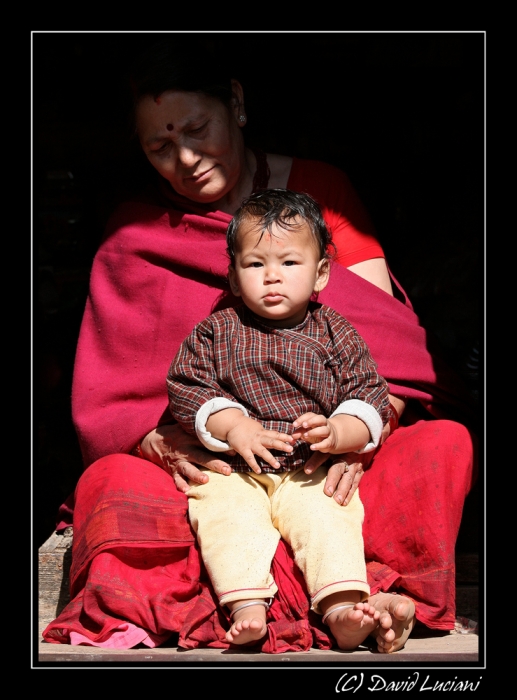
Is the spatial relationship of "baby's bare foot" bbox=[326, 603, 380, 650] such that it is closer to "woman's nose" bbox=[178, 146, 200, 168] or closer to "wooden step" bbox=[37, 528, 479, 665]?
"wooden step" bbox=[37, 528, 479, 665]

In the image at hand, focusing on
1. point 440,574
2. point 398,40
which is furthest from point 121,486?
point 398,40

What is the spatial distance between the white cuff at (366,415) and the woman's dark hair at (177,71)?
3.66 feet

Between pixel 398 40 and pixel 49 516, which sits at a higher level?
pixel 398 40

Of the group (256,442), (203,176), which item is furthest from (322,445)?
(203,176)

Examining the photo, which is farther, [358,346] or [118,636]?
[358,346]

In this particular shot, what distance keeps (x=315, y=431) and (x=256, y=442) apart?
0.17m

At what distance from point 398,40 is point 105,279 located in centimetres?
153

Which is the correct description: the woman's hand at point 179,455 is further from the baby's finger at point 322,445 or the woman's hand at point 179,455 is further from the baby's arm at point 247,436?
the baby's finger at point 322,445

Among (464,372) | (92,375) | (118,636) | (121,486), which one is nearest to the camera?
(118,636)

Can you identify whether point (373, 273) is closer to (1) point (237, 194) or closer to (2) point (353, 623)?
(1) point (237, 194)

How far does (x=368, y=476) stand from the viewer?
109 inches

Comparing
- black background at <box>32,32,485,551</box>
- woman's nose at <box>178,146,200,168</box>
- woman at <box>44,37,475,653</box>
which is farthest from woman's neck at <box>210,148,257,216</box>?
black background at <box>32,32,485,551</box>

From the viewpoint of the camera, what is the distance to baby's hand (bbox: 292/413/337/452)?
2.48 metres
